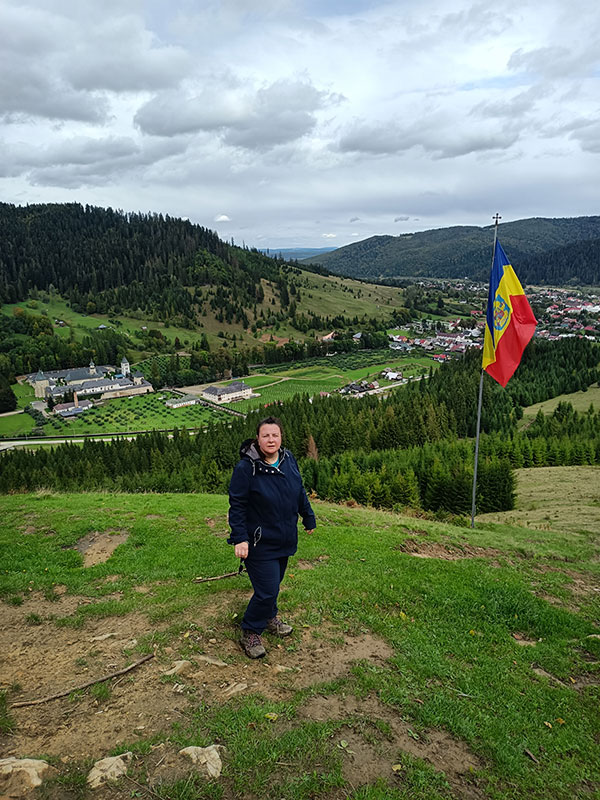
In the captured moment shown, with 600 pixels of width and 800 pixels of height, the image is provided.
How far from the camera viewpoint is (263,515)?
6.88 meters

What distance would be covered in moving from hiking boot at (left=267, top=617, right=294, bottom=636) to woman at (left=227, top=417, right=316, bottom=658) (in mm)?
456

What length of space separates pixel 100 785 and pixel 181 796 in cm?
83

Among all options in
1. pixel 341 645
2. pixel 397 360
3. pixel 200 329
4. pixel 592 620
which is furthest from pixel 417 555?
pixel 200 329

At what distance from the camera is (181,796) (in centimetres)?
431

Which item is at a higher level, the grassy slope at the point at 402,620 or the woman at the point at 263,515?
the woman at the point at 263,515

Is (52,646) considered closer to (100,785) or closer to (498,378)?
(100,785)

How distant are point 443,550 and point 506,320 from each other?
26.7 ft

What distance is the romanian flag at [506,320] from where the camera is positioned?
15211mm

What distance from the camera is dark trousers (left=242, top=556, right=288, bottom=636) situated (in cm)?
701

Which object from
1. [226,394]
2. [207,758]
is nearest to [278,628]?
[207,758]

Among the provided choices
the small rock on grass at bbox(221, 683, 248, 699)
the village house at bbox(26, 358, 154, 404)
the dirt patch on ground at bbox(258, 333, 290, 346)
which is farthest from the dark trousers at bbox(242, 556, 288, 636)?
the dirt patch on ground at bbox(258, 333, 290, 346)

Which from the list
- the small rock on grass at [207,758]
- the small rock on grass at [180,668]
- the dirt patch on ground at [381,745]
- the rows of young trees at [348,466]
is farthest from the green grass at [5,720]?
the rows of young trees at [348,466]

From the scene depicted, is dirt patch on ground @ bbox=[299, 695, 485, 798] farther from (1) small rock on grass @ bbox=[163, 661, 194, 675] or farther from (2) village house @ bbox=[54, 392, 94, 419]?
(2) village house @ bbox=[54, 392, 94, 419]

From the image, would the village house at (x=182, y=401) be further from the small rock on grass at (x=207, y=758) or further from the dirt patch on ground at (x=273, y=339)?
the small rock on grass at (x=207, y=758)
